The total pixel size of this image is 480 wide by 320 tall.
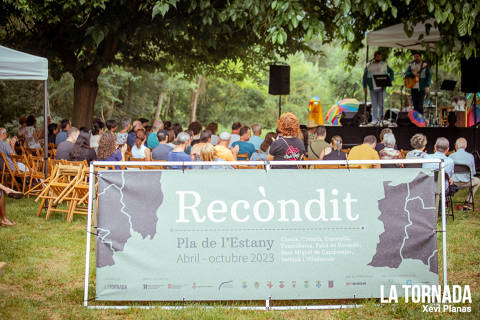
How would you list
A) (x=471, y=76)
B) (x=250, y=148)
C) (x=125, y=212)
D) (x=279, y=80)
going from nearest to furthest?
(x=125, y=212) < (x=250, y=148) < (x=471, y=76) < (x=279, y=80)

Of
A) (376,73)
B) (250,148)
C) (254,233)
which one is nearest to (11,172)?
(250,148)

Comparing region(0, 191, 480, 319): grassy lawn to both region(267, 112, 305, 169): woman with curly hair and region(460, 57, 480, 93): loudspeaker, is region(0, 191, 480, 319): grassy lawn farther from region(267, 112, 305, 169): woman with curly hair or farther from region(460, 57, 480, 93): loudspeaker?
region(460, 57, 480, 93): loudspeaker

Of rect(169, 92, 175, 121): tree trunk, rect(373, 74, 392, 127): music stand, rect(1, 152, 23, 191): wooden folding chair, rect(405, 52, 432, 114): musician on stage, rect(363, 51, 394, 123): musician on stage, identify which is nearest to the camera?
rect(1, 152, 23, 191): wooden folding chair

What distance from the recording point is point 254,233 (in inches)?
195

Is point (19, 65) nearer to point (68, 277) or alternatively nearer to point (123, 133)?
point (123, 133)

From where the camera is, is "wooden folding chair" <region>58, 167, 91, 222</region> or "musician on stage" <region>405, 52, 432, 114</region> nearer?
"wooden folding chair" <region>58, 167, 91, 222</region>

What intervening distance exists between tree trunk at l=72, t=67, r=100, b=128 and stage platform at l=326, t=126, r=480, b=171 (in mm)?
6190

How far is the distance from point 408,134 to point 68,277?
33.7 ft

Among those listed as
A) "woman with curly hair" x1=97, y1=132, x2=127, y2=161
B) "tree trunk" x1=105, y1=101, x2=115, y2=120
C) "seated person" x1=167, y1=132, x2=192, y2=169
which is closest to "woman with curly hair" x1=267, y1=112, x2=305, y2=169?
"seated person" x1=167, y1=132, x2=192, y2=169

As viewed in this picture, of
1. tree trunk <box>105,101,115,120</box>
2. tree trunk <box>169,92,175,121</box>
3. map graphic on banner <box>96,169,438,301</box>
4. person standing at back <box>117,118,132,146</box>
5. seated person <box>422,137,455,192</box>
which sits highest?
tree trunk <box>169,92,175,121</box>

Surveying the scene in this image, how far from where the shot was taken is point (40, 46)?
49.0 ft

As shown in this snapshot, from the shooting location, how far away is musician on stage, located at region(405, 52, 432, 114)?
1617cm

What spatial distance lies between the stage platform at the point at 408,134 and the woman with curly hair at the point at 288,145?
26.6ft

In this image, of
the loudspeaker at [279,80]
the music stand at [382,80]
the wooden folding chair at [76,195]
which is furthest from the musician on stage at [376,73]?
the wooden folding chair at [76,195]
